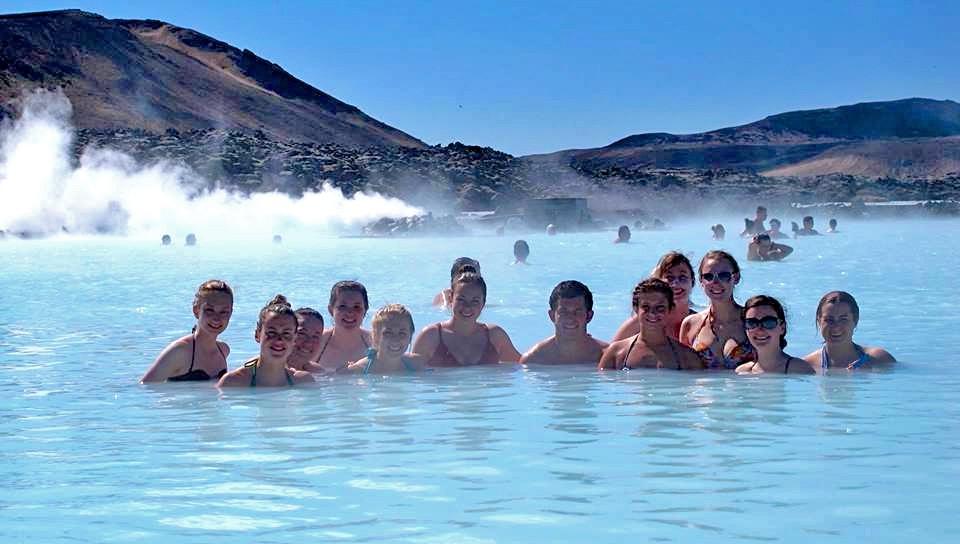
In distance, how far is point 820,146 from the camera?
4023 inches

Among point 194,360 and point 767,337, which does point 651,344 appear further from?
point 194,360

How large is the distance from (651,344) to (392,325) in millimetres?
1405

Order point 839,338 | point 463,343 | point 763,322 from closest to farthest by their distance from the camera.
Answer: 1. point 763,322
2. point 839,338
3. point 463,343

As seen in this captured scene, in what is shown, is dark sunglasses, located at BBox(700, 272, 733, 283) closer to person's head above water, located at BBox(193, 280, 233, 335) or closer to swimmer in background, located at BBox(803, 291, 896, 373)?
swimmer in background, located at BBox(803, 291, 896, 373)

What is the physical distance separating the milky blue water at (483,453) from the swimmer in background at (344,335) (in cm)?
47

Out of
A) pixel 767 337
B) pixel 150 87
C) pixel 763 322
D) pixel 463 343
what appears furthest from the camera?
pixel 150 87

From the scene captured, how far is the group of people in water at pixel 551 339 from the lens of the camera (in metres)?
6.24

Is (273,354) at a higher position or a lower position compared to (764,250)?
lower

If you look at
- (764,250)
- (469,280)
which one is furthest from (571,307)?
(764,250)

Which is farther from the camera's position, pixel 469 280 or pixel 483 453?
pixel 469 280

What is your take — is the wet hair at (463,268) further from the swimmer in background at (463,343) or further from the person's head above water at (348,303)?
the person's head above water at (348,303)

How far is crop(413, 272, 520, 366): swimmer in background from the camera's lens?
7.21 metres

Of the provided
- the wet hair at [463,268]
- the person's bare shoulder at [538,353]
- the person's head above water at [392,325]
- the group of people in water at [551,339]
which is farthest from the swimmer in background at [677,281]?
the person's head above water at [392,325]

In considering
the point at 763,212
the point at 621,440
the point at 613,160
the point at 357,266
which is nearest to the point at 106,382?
the point at 621,440
